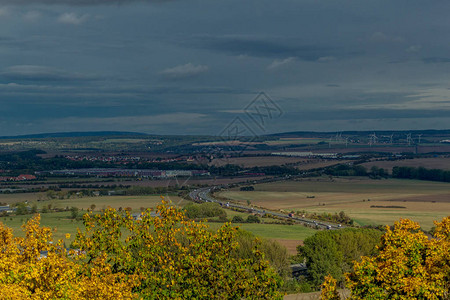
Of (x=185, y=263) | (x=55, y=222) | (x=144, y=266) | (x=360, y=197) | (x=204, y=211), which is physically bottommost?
(x=360, y=197)

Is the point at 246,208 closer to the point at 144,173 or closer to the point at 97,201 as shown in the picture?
the point at 97,201

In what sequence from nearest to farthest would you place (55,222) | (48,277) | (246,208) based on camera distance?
(48,277), (55,222), (246,208)

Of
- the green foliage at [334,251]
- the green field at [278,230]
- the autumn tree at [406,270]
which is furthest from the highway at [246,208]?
the autumn tree at [406,270]

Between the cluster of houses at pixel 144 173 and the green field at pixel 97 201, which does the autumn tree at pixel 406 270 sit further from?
the cluster of houses at pixel 144 173

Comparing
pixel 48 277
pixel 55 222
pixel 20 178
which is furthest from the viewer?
pixel 20 178

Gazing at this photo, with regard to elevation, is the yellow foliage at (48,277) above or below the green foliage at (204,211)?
above

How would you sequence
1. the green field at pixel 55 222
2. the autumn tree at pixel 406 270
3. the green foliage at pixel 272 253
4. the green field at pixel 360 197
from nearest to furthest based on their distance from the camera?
1. the autumn tree at pixel 406 270
2. the green foliage at pixel 272 253
3. the green field at pixel 55 222
4. the green field at pixel 360 197

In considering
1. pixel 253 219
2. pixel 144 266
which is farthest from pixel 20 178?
pixel 144 266
